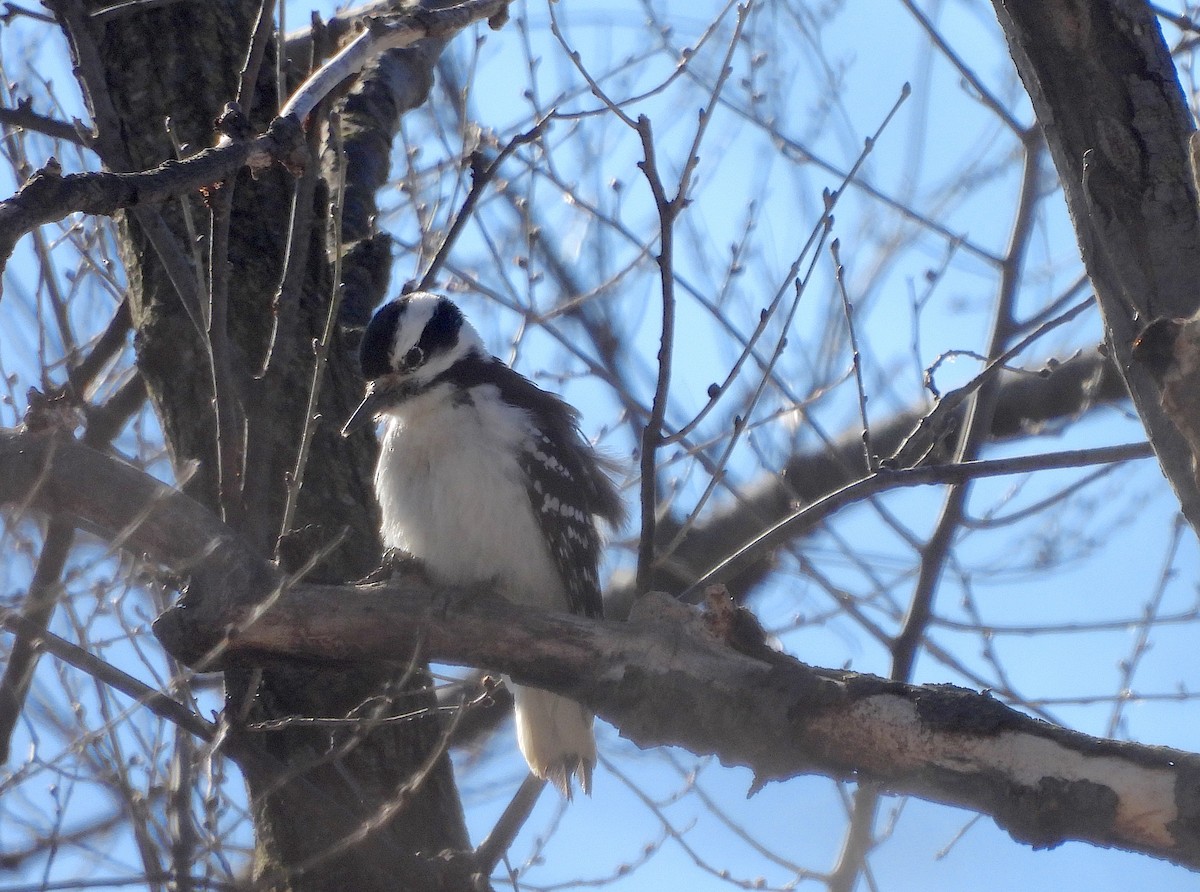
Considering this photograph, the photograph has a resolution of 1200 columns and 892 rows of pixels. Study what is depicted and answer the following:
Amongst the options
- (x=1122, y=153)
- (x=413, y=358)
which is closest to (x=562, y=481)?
(x=413, y=358)

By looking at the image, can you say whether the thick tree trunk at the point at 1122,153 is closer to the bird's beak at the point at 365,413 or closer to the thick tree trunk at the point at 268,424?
the thick tree trunk at the point at 268,424

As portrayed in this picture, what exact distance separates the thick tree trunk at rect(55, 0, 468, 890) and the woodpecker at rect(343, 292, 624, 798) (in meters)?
0.29

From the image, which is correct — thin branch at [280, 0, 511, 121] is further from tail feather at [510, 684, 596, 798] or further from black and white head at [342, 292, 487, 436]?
tail feather at [510, 684, 596, 798]

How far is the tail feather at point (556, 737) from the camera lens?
517cm

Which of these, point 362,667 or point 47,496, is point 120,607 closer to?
point 47,496

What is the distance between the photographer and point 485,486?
16.3 ft

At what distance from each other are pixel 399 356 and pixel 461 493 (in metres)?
0.65

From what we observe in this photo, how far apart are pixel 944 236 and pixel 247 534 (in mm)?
3261

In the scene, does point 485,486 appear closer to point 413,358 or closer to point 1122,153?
point 413,358

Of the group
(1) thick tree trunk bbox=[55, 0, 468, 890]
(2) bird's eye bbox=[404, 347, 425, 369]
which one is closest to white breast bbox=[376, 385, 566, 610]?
(2) bird's eye bbox=[404, 347, 425, 369]

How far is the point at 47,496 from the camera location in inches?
164

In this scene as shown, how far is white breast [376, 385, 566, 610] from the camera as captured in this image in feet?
16.2

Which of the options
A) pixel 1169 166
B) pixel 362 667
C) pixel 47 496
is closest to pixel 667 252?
pixel 1169 166

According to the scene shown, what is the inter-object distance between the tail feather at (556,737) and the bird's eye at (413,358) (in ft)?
4.29
